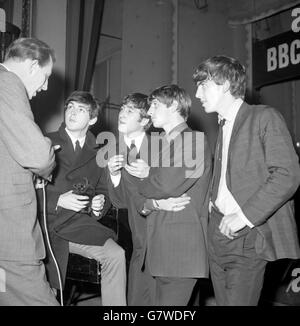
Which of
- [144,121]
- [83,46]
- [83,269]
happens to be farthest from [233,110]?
[83,46]

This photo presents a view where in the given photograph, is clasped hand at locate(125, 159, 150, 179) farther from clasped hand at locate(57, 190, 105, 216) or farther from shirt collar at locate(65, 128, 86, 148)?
shirt collar at locate(65, 128, 86, 148)

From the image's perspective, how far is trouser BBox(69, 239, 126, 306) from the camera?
2.07m

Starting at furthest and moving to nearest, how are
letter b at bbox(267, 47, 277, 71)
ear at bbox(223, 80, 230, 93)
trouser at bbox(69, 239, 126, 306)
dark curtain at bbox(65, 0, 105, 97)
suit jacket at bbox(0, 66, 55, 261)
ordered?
letter b at bbox(267, 47, 277, 71) → dark curtain at bbox(65, 0, 105, 97) → trouser at bbox(69, 239, 126, 306) → ear at bbox(223, 80, 230, 93) → suit jacket at bbox(0, 66, 55, 261)

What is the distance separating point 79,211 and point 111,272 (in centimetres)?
41

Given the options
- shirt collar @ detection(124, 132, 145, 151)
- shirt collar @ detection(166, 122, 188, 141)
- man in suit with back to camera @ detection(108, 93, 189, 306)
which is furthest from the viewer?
shirt collar @ detection(124, 132, 145, 151)

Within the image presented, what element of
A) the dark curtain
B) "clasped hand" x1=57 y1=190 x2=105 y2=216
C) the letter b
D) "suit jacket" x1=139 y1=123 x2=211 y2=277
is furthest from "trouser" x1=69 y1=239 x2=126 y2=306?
the letter b

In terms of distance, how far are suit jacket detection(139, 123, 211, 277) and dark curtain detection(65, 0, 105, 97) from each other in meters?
2.59

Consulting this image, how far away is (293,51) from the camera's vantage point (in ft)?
14.9

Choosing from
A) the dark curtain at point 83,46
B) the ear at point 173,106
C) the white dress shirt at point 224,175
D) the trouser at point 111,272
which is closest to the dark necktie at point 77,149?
the trouser at point 111,272

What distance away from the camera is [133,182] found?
6.72 feet

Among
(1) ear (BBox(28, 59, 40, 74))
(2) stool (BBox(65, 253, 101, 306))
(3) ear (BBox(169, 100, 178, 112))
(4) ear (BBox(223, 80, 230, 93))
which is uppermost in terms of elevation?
(1) ear (BBox(28, 59, 40, 74))

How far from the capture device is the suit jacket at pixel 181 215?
1657mm
